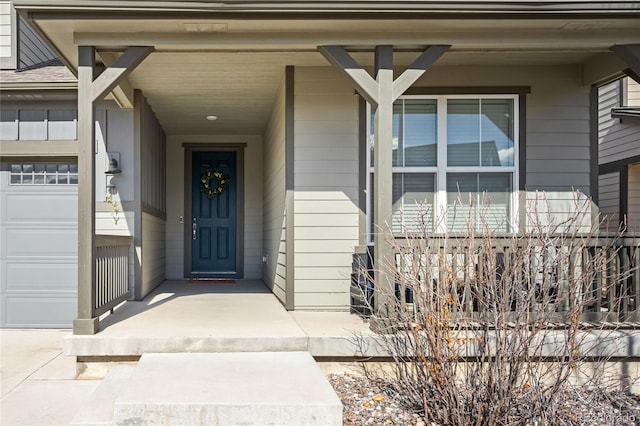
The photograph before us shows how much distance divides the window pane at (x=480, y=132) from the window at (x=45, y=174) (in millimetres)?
4324

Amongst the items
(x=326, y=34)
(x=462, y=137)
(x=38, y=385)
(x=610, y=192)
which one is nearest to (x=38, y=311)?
(x=38, y=385)

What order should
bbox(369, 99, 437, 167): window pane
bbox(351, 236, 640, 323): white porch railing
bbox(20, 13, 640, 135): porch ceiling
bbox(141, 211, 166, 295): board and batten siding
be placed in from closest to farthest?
bbox(351, 236, 640, 323): white porch railing
bbox(20, 13, 640, 135): porch ceiling
bbox(369, 99, 437, 167): window pane
bbox(141, 211, 166, 295): board and batten siding

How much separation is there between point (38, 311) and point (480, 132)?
5379 mm

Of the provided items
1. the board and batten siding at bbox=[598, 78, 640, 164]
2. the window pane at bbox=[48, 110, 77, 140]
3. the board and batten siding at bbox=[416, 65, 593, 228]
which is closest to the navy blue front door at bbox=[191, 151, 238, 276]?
the window pane at bbox=[48, 110, 77, 140]

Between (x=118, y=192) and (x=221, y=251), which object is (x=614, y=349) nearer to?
(x=118, y=192)

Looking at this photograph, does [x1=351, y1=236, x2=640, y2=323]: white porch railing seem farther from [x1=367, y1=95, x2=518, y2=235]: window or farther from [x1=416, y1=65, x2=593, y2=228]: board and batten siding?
[x1=416, y1=65, x2=593, y2=228]: board and batten siding

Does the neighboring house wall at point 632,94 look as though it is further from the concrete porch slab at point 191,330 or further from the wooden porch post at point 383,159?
the concrete porch slab at point 191,330

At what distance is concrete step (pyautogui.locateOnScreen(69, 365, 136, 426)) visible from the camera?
10.0 ft

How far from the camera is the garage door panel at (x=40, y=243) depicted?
19.6 feet

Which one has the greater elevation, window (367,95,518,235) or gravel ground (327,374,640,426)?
window (367,95,518,235)

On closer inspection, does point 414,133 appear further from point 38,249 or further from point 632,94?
point 632,94

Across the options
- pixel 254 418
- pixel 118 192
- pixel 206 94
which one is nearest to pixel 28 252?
pixel 118 192

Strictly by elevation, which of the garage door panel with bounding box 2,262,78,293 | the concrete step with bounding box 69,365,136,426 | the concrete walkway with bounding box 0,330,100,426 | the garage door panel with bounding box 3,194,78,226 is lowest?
the concrete walkway with bounding box 0,330,100,426

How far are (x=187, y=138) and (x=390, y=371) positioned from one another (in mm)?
5889
